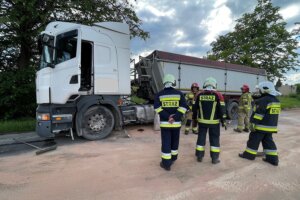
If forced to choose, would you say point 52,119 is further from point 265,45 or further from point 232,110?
point 265,45

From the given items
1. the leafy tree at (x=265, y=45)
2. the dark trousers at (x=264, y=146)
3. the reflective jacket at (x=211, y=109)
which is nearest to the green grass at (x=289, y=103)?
the leafy tree at (x=265, y=45)

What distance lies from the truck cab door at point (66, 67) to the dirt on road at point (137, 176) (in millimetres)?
1316

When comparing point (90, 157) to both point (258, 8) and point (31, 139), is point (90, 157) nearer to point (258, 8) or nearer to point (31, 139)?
point (31, 139)

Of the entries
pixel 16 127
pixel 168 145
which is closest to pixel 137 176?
pixel 168 145

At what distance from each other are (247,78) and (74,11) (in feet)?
28.2

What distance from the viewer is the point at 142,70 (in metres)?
7.61

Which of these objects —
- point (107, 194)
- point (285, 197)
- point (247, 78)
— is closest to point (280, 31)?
point (247, 78)

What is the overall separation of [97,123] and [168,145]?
2691 millimetres

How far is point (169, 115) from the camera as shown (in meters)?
3.55

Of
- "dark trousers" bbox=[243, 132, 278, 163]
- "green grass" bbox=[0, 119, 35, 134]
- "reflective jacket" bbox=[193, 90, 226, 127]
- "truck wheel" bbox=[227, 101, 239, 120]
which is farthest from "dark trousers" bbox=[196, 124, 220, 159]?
"green grass" bbox=[0, 119, 35, 134]

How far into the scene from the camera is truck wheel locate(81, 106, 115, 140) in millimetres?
5379

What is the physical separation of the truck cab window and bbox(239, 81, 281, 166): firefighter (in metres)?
4.36

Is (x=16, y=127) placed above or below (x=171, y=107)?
below

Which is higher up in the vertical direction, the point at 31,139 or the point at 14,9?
the point at 14,9
